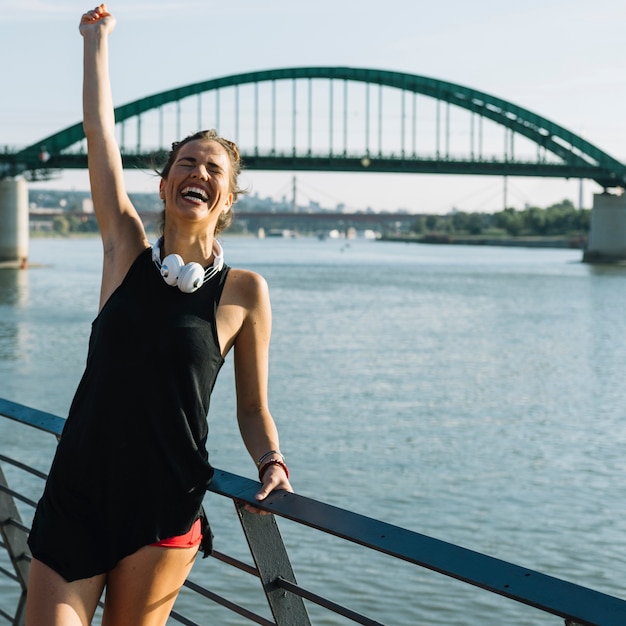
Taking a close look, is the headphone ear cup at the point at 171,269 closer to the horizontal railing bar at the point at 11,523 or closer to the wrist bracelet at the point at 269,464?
the wrist bracelet at the point at 269,464

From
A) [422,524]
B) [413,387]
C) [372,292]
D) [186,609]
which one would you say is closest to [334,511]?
[186,609]

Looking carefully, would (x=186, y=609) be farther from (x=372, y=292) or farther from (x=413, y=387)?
(x=372, y=292)

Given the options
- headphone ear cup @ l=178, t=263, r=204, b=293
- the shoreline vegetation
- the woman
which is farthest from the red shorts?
the shoreline vegetation

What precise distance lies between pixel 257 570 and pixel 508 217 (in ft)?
508

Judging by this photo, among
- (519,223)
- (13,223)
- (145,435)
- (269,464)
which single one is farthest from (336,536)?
(519,223)

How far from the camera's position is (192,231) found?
9.14ft

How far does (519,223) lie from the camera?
151 meters

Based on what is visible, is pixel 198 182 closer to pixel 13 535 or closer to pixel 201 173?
pixel 201 173

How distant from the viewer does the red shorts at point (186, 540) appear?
2.51m

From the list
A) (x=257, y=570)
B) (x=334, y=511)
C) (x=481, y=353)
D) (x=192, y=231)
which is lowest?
(x=481, y=353)

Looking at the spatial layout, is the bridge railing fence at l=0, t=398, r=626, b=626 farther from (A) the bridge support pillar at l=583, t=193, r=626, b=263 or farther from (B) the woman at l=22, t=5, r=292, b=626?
(A) the bridge support pillar at l=583, t=193, r=626, b=263

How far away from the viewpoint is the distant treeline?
139000 millimetres

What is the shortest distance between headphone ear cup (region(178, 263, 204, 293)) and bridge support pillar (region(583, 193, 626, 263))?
78.0 metres

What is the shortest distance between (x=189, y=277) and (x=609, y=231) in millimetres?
78537
